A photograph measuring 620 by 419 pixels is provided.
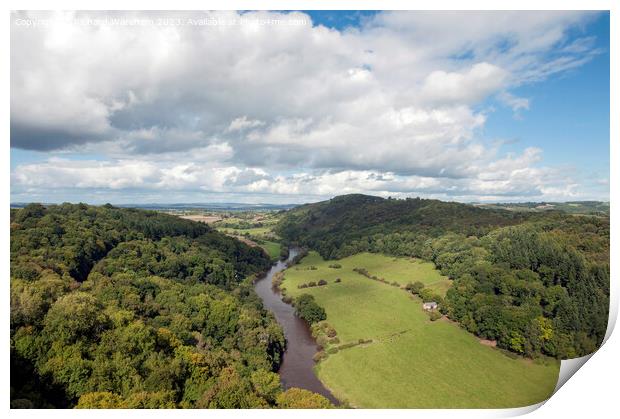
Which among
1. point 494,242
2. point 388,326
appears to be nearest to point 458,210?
point 494,242

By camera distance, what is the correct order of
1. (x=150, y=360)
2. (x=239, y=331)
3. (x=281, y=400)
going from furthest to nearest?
1. (x=239, y=331)
2. (x=150, y=360)
3. (x=281, y=400)

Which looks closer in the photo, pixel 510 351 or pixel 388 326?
pixel 510 351

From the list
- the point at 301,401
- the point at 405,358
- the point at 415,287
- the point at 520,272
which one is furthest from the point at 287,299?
the point at 301,401

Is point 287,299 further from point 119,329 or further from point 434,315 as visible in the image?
point 119,329

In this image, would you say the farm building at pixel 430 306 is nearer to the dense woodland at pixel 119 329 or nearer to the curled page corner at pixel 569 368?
the dense woodland at pixel 119 329

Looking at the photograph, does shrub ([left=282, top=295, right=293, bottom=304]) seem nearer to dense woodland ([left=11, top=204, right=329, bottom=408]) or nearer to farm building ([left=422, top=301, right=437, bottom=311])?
dense woodland ([left=11, top=204, right=329, bottom=408])

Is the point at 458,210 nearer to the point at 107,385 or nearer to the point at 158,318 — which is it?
the point at 158,318
